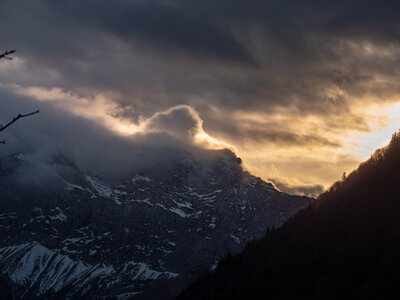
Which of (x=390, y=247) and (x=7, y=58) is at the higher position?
(x=390, y=247)

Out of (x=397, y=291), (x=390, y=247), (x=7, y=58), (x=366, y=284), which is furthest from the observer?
(x=390, y=247)

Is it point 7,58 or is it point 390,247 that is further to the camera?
point 390,247

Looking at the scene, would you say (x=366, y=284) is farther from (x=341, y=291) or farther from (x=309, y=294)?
(x=309, y=294)

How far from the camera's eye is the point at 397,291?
16500cm

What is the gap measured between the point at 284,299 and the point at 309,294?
29.9ft

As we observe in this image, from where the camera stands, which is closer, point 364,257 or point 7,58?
point 7,58

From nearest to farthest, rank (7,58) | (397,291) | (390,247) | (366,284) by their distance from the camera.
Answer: (7,58) < (397,291) < (366,284) < (390,247)

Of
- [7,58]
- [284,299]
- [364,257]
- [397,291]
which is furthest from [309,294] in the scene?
[7,58]

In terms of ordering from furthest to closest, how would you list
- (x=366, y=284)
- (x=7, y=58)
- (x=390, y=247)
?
(x=390, y=247) < (x=366, y=284) < (x=7, y=58)

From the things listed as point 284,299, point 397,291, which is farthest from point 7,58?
point 284,299

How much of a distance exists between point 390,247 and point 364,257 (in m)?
9.89

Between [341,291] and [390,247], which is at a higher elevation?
[390,247]

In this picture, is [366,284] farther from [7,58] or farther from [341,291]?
[7,58]

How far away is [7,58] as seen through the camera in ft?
128
